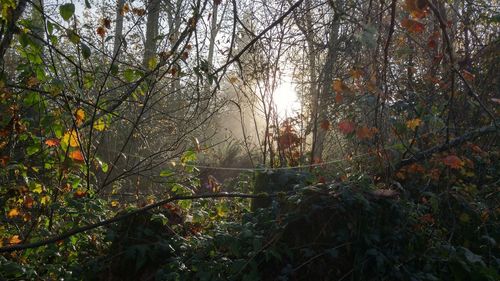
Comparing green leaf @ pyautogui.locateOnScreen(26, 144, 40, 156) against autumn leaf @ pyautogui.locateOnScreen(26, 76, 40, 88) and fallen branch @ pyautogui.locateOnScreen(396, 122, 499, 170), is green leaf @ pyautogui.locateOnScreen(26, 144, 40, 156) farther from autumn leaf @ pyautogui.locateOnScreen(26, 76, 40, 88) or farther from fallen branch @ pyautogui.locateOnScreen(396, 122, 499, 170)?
fallen branch @ pyautogui.locateOnScreen(396, 122, 499, 170)

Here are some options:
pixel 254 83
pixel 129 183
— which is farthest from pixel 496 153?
pixel 129 183

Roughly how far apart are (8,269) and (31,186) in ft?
3.84

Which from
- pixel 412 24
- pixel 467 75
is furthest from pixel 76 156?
pixel 467 75

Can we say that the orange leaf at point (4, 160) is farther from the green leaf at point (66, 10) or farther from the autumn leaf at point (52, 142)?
the green leaf at point (66, 10)

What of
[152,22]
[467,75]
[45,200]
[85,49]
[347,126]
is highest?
[152,22]

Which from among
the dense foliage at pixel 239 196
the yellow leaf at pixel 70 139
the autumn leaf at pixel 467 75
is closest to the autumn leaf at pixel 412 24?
the dense foliage at pixel 239 196

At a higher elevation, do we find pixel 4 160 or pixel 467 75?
pixel 467 75

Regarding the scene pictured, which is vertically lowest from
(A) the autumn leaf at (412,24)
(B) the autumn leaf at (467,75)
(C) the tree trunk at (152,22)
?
(A) the autumn leaf at (412,24)

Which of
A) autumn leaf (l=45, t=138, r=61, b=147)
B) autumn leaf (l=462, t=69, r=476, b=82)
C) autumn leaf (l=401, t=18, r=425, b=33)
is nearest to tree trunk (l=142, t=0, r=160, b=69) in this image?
autumn leaf (l=45, t=138, r=61, b=147)

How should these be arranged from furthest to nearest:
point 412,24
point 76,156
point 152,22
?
point 152,22 → point 76,156 → point 412,24

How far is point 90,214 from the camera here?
131 inches

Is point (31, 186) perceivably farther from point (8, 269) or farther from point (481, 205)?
point (481, 205)

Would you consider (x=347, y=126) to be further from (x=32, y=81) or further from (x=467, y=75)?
(x=32, y=81)

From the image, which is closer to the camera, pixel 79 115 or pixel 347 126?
pixel 79 115
